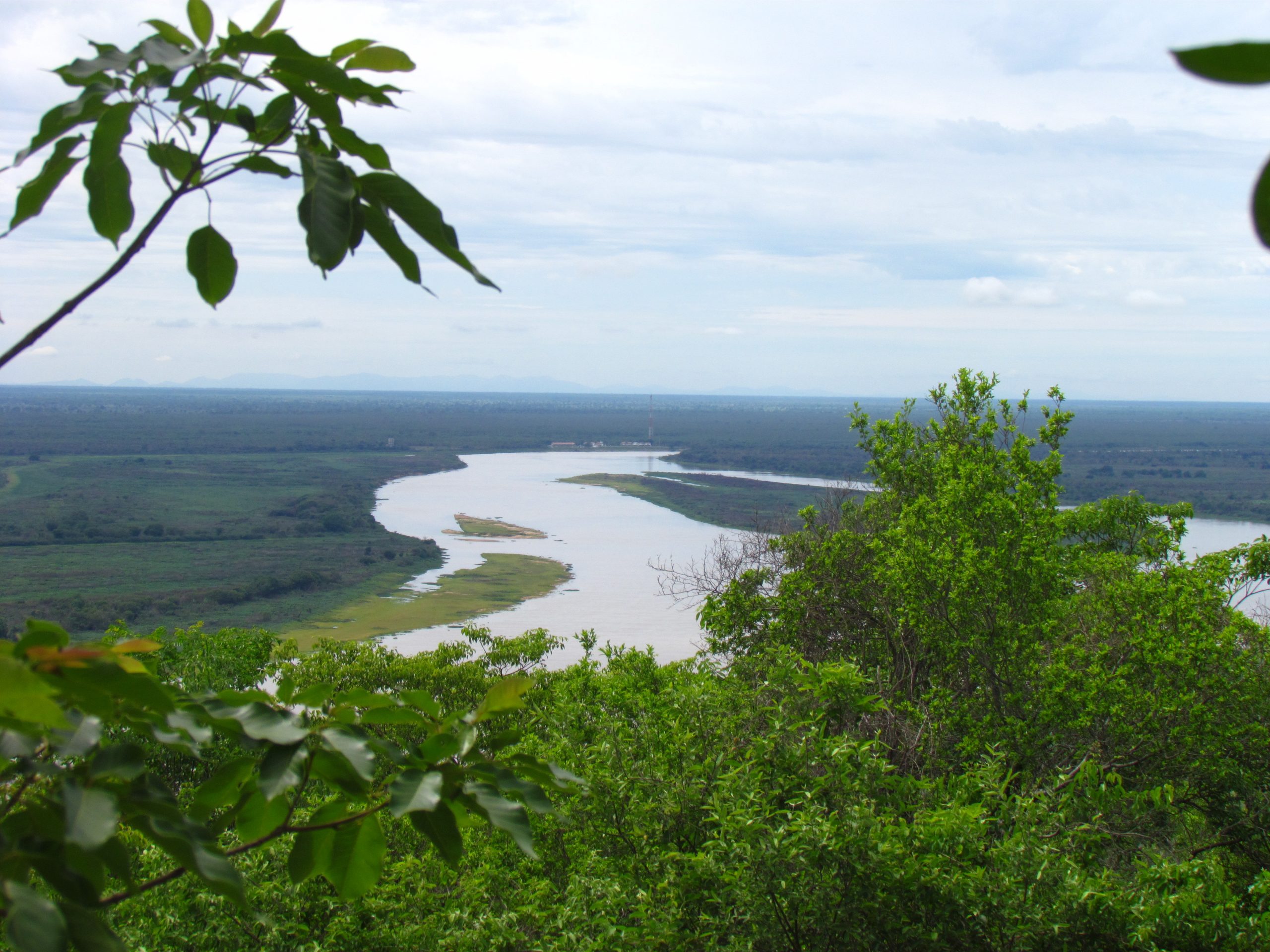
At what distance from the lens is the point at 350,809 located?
90.5 inches

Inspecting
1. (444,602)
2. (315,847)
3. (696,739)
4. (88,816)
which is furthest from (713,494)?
(88,816)

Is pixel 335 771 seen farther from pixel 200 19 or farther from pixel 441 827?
pixel 200 19

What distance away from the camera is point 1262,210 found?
0.78 m

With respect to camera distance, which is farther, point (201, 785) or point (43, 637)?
point (201, 785)

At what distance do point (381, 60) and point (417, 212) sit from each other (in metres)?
0.31

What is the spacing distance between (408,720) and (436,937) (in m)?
5.11

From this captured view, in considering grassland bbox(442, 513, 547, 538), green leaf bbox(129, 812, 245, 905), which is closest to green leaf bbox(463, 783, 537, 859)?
green leaf bbox(129, 812, 245, 905)

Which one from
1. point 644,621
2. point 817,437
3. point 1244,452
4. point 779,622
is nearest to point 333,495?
point 644,621

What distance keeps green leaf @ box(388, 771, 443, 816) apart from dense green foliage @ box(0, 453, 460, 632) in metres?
36.6

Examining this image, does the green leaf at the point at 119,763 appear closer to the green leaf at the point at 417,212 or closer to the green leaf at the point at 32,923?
the green leaf at the point at 32,923

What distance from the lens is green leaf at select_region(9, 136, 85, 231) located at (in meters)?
1.48

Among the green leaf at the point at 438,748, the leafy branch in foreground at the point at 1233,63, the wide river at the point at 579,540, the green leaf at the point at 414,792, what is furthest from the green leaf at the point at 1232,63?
the wide river at the point at 579,540

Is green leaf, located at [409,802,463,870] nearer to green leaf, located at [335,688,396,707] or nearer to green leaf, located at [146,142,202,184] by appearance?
green leaf, located at [335,688,396,707]

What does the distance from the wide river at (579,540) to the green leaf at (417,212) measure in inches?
603
